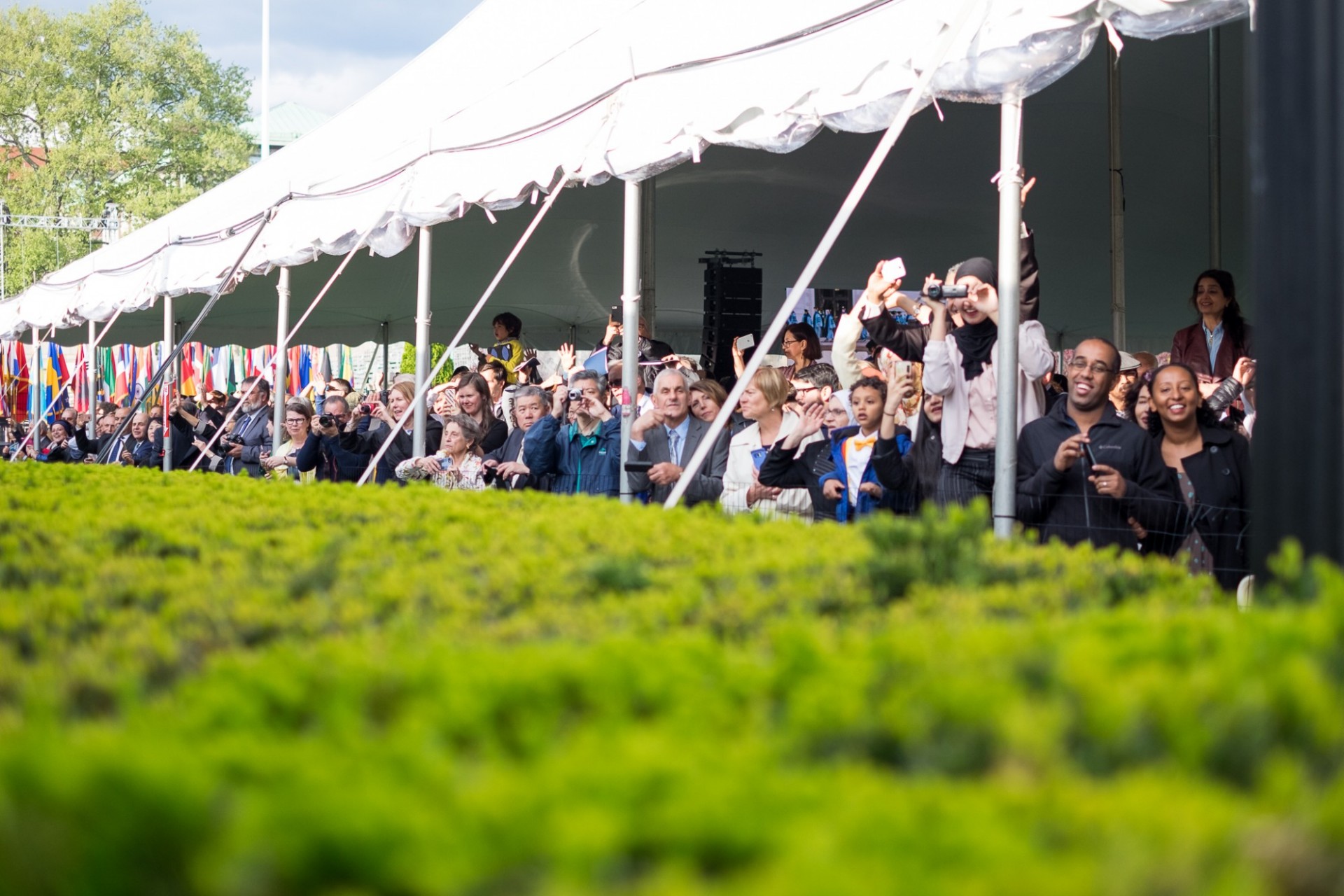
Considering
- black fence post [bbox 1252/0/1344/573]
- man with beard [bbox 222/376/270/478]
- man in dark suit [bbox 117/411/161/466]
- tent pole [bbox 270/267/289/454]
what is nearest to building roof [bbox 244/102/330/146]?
man in dark suit [bbox 117/411/161/466]

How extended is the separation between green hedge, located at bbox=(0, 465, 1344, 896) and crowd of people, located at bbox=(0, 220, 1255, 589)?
1856 millimetres

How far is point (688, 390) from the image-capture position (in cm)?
792

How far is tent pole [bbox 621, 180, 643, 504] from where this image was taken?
764cm

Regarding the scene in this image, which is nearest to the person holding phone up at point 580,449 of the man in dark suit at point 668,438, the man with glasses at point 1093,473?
the man in dark suit at point 668,438

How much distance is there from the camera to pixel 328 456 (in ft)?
37.4

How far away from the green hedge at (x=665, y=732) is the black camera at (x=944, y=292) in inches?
126

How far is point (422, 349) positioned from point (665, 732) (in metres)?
9.03

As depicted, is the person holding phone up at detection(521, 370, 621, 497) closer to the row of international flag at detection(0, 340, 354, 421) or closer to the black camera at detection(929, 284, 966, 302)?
the black camera at detection(929, 284, 966, 302)

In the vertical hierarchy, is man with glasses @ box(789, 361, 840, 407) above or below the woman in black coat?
above

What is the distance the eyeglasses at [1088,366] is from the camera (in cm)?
577

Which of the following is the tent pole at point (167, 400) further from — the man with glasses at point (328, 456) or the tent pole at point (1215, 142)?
the tent pole at point (1215, 142)

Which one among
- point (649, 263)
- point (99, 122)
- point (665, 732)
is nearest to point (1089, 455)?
point (665, 732)

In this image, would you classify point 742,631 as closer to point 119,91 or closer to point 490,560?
point 490,560

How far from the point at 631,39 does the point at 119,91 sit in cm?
5243
